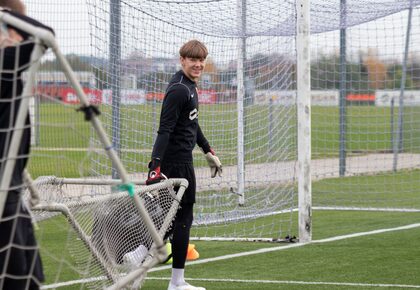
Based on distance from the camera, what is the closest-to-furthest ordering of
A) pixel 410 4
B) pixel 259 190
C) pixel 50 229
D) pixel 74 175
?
pixel 50 229
pixel 410 4
pixel 259 190
pixel 74 175

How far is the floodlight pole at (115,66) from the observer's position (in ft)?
36.4

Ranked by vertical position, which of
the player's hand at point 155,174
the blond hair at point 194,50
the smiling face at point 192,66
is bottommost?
the player's hand at point 155,174

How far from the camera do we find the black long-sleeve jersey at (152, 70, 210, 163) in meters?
7.66

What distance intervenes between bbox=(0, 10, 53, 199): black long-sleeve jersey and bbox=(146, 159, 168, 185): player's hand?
2603mm

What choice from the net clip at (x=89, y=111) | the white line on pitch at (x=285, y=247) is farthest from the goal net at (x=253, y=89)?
the net clip at (x=89, y=111)

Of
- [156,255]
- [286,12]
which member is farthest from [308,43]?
[156,255]

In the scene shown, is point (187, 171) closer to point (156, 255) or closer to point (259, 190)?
point (156, 255)

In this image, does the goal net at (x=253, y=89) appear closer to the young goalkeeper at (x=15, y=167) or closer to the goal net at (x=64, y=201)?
the goal net at (x=64, y=201)

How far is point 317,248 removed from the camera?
10008 millimetres

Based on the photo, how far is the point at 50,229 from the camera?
11422 mm

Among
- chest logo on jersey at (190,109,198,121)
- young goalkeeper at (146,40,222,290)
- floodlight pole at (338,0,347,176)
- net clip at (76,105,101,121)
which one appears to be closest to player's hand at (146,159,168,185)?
young goalkeeper at (146,40,222,290)

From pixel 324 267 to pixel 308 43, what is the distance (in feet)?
8.88

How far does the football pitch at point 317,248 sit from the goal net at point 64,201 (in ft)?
0.43

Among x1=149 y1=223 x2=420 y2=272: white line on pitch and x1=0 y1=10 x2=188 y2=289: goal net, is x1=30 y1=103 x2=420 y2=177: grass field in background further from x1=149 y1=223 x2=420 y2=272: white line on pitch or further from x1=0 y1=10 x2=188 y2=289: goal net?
x1=149 y1=223 x2=420 y2=272: white line on pitch
